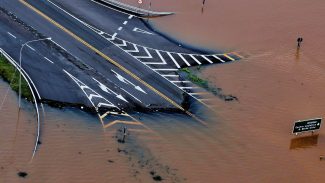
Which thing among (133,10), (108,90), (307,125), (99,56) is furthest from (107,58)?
(307,125)

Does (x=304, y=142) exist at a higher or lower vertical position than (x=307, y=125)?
lower

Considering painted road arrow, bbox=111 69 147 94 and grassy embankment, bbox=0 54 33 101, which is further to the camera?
painted road arrow, bbox=111 69 147 94

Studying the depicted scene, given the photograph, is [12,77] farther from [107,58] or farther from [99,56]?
[107,58]

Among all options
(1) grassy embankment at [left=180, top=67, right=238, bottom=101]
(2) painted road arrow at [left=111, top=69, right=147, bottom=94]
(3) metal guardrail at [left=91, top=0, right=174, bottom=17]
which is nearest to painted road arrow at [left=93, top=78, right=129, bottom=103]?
(2) painted road arrow at [left=111, top=69, right=147, bottom=94]

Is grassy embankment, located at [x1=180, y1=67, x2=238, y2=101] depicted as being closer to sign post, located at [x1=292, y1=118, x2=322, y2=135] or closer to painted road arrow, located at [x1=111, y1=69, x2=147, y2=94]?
painted road arrow, located at [x1=111, y1=69, x2=147, y2=94]

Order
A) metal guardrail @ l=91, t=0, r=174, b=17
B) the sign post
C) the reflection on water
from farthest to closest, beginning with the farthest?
metal guardrail @ l=91, t=0, r=174, b=17, the reflection on water, the sign post

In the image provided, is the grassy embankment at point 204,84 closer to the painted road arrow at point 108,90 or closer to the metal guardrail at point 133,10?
the painted road arrow at point 108,90
